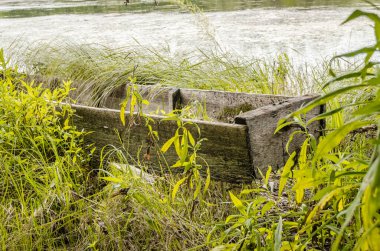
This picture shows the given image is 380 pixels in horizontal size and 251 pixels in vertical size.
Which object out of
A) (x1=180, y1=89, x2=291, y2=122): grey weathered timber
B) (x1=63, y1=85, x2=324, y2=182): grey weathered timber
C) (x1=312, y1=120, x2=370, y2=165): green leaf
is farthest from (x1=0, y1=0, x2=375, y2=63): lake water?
(x1=312, y1=120, x2=370, y2=165): green leaf

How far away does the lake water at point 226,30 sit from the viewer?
17.9 ft

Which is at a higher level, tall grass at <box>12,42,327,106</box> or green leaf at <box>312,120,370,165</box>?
green leaf at <box>312,120,370,165</box>

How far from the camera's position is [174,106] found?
276cm

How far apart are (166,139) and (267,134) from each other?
44cm

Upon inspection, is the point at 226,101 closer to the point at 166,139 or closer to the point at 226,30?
the point at 166,139

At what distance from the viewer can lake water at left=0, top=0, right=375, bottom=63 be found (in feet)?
17.9

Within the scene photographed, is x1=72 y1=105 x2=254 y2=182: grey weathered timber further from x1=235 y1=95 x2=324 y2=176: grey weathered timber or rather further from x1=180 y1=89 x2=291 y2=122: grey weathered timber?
x1=180 y1=89 x2=291 y2=122: grey weathered timber

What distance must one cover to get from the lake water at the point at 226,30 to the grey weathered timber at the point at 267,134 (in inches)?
67.7

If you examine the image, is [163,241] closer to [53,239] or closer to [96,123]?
[53,239]

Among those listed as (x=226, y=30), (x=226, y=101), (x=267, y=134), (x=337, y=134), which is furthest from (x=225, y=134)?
(x=226, y=30)

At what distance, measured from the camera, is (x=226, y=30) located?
23.2 ft

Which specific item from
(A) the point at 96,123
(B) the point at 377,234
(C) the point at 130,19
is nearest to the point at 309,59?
(A) the point at 96,123

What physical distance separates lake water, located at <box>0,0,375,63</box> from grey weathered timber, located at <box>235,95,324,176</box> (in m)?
1.72

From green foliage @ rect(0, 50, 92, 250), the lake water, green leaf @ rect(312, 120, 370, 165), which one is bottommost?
green foliage @ rect(0, 50, 92, 250)
